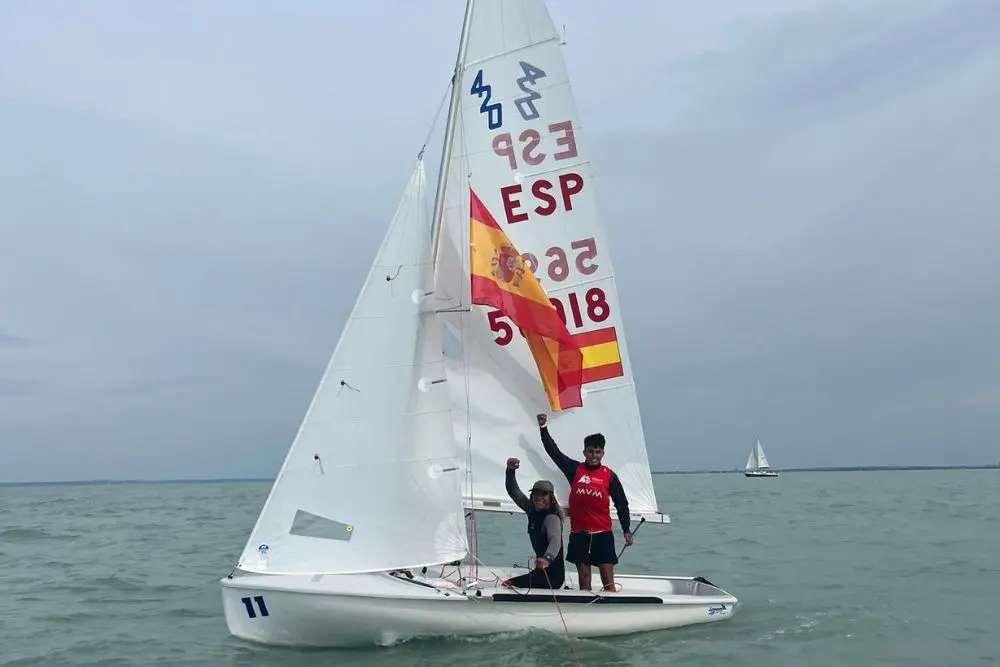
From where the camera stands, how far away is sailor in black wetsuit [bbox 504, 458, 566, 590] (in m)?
7.95

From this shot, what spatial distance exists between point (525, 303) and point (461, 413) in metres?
1.26

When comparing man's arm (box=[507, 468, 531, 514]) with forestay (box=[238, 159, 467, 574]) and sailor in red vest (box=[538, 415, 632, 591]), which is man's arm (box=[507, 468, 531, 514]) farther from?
forestay (box=[238, 159, 467, 574])

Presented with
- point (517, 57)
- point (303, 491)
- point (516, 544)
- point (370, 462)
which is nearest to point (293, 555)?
point (303, 491)

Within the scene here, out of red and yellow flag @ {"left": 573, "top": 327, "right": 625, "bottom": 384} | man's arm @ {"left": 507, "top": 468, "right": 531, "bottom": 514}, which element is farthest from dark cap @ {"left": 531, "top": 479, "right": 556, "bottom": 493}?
red and yellow flag @ {"left": 573, "top": 327, "right": 625, "bottom": 384}

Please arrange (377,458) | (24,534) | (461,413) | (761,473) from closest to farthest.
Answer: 1. (377,458)
2. (461,413)
3. (24,534)
4. (761,473)

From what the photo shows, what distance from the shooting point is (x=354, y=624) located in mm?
7473

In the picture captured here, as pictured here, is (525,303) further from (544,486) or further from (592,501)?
(592,501)

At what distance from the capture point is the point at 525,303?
8453mm

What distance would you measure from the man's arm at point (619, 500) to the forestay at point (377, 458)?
4.83 ft

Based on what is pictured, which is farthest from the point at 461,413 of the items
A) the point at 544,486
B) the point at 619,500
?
the point at 619,500

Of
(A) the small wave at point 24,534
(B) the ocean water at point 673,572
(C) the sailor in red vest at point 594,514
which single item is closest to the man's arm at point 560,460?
(C) the sailor in red vest at point 594,514

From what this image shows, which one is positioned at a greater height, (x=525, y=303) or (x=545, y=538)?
(x=525, y=303)

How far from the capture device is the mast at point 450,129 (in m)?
8.44

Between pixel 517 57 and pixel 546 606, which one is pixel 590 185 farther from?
pixel 546 606
